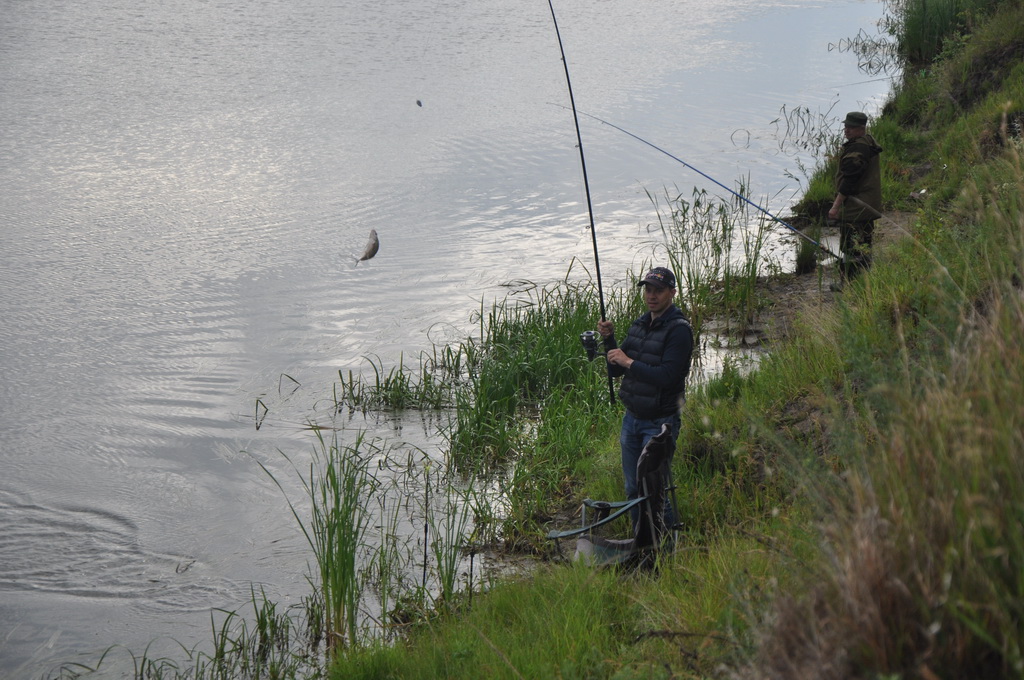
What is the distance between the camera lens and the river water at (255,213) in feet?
22.4

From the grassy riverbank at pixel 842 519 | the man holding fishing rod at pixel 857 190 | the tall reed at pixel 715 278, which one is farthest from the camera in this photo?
the tall reed at pixel 715 278

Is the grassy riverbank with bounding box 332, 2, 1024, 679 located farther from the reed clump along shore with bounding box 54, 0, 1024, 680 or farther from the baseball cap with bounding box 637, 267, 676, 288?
the baseball cap with bounding box 637, 267, 676, 288

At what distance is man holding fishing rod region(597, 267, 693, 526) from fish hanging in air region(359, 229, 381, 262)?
7587mm

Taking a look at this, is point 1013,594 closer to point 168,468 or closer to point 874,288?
point 874,288

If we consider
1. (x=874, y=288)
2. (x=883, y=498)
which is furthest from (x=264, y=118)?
(x=883, y=498)

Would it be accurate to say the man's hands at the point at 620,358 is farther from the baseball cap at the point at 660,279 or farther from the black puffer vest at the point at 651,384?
the baseball cap at the point at 660,279

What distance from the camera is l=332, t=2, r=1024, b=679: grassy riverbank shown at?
88.0 inches

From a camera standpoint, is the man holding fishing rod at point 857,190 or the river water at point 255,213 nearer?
the river water at point 255,213

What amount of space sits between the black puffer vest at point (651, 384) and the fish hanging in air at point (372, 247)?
7.65 metres

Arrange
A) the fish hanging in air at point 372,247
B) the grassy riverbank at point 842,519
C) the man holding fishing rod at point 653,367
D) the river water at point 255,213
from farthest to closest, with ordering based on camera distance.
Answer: the fish hanging in air at point 372,247 → the river water at point 255,213 → the man holding fishing rod at point 653,367 → the grassy riverbank at point 842,519

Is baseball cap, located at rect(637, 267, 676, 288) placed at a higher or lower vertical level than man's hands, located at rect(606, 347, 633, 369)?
higher

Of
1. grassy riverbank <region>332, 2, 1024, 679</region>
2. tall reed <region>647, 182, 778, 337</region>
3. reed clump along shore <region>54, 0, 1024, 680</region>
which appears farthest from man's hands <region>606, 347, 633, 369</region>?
tall reed <region>647, 182, 778, 337</region>

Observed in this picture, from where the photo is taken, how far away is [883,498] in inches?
100

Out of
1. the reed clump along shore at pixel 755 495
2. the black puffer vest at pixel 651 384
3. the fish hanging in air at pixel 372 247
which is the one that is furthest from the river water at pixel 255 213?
the black puffer vest at pixel 651 384
